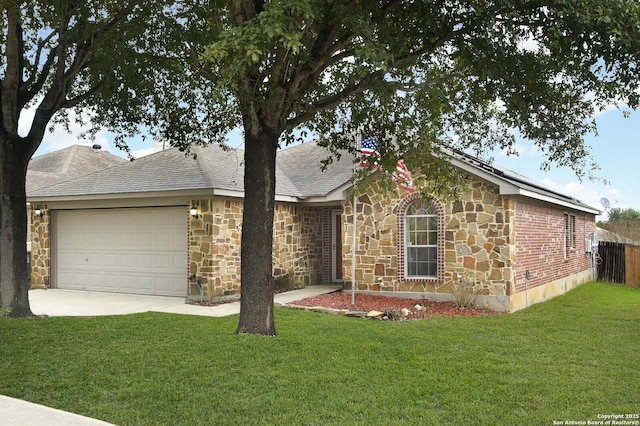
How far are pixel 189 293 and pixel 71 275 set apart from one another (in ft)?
15.4

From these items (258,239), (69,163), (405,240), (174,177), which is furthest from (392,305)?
(69,163)

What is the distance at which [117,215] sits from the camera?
14070 mm

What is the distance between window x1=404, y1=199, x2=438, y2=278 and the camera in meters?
12.7

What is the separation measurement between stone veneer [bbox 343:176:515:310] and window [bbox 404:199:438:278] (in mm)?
169

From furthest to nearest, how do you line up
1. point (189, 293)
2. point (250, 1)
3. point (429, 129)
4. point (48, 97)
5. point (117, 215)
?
point (117, 215), point (189, 293), point (48, 97), point (429, 129), point (250, 1)

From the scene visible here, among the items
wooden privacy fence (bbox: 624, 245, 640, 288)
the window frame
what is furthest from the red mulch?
wooden privacy fence (bbox: 624, 245, 640, 288)

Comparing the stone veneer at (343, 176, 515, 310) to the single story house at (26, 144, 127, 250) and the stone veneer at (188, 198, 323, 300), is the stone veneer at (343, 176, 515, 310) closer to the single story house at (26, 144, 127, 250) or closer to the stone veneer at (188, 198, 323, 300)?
the stone veneer at (188, 198, 323, 300)

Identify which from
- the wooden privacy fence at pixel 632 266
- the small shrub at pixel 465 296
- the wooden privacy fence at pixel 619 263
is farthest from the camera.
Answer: the wooden privacy fence at pixel 619 263

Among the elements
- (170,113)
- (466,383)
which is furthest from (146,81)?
(466,383)

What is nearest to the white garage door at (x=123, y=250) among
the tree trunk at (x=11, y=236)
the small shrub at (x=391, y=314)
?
the tree trunk at (x=11, y=236)

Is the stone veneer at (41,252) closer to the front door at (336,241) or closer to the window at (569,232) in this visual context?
the front door at (336,241)

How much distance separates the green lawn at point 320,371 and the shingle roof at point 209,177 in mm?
3885

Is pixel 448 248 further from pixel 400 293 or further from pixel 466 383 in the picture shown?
pixel 466 383

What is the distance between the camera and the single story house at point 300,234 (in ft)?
39.4
